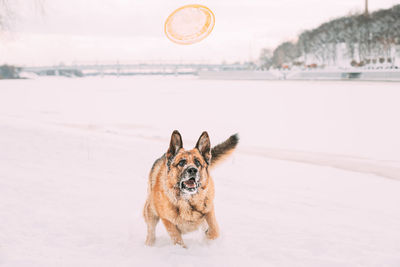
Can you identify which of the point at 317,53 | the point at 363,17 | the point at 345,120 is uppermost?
the point at 363,17

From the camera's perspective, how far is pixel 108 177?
8.38m

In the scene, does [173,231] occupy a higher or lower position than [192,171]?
lower

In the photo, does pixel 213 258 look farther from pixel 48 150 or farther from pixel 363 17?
pixel 363 17

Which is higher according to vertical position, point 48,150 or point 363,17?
point 363,17

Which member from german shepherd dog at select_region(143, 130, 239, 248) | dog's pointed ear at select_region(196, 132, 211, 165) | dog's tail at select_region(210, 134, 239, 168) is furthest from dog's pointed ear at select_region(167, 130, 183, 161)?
dog's tail at select_region(210, 134, 239, 168)

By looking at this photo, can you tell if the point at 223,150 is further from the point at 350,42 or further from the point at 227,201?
the point at 350,42

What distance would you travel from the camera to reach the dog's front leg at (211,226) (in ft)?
13.7

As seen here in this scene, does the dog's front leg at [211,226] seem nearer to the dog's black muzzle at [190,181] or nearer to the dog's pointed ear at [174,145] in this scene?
the dog's black muzzle at [190,181]

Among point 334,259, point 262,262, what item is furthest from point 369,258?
point 262,262

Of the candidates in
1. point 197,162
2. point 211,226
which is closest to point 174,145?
point 197,162

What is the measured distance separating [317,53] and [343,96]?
70.9 m

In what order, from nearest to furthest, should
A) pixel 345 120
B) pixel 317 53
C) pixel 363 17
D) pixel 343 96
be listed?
pixel 345 120, pixel 343 96, pixel 363 17, pixel 317 53

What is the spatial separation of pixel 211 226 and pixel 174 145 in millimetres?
1023

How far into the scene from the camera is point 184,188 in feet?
12.1
